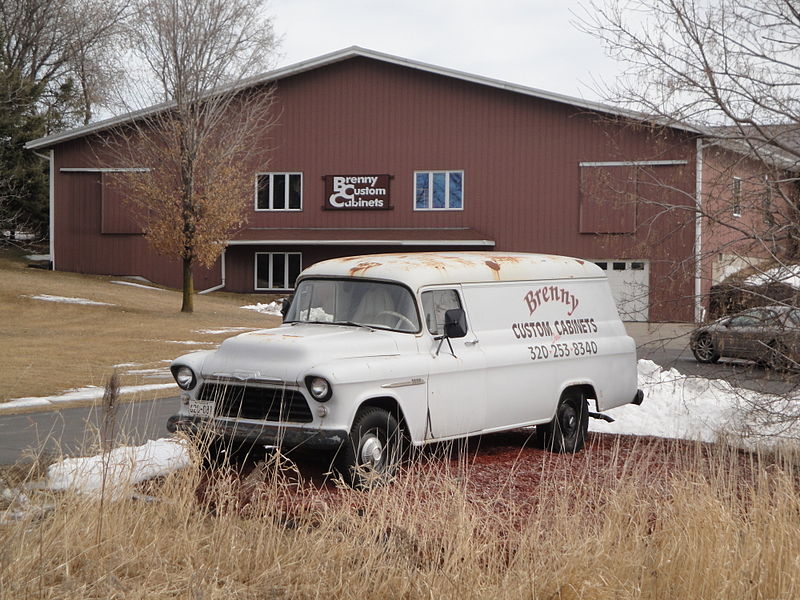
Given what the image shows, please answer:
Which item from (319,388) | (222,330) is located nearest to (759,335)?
(319,388)

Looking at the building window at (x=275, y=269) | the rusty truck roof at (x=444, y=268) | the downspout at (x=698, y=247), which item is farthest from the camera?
the building window at (x=275, y=269)

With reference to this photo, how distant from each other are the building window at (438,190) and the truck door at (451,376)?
30.9m

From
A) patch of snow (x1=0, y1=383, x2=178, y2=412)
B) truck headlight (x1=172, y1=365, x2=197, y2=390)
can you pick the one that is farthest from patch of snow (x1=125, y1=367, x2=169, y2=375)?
truck headlight (x1=172, y1=365, x2=197, y2=390)

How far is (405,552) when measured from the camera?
6578mm

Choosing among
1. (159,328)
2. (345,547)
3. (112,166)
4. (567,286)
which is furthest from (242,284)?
(345,547)

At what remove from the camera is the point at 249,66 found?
39.0m

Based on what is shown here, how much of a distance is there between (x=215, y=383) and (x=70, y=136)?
37079 mm

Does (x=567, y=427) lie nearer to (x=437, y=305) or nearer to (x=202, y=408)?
(x=437, y=305)

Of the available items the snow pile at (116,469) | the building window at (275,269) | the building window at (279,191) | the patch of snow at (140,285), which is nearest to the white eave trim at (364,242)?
the building window at (275,269)

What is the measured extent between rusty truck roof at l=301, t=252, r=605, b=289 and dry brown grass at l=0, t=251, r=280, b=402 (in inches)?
270

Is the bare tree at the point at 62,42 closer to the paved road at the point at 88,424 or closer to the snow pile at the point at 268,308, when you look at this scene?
the snow pile at the point at 268,308

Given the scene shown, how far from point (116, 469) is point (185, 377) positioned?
1501 millimetres

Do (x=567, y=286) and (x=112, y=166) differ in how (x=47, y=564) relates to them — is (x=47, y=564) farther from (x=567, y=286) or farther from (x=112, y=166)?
(x=112, y=166)

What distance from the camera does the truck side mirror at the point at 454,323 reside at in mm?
10133
